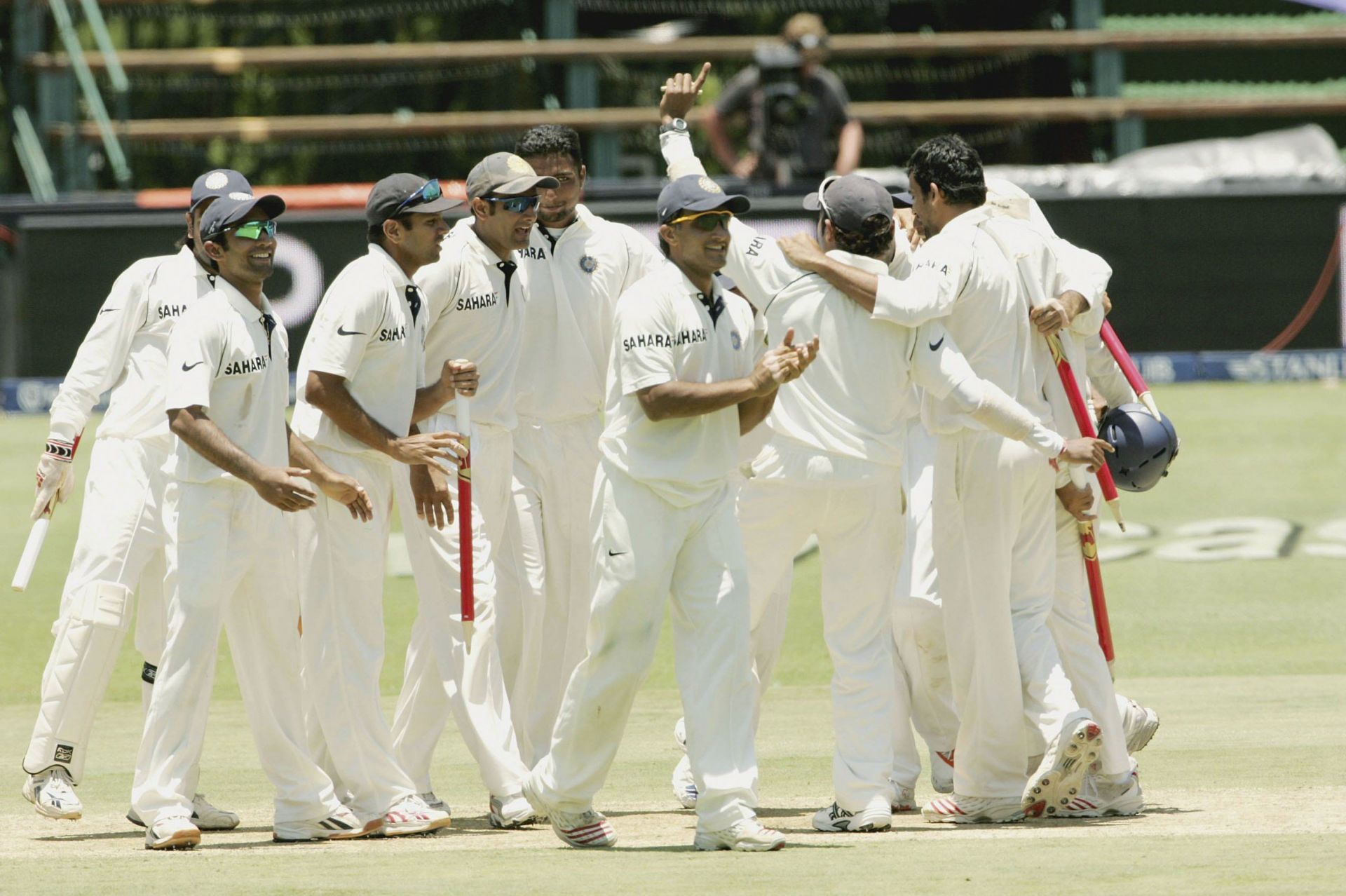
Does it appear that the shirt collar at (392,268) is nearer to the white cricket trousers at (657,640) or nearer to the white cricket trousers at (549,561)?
the white cricket trousers at (549,561)

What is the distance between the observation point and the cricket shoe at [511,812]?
7.20 m

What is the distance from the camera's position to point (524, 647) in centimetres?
778

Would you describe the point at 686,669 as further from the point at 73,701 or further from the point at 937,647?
the point at 73,701

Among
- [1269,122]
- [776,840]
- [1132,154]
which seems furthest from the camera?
[1269,122]

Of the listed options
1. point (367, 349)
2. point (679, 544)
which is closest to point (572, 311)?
point (367, 349)

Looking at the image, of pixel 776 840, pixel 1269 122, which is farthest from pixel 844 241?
pixel 1269 122

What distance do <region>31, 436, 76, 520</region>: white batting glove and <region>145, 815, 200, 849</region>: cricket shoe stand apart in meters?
1.72

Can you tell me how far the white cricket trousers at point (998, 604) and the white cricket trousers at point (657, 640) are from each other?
1000 mm

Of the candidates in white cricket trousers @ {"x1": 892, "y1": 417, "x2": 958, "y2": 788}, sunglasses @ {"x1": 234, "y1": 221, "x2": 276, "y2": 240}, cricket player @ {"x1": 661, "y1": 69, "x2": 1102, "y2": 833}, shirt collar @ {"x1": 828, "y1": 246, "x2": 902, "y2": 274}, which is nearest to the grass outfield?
white cricket trousers @ {"x1": 892, "y1": 417, "x2": 958, "y2": 788}

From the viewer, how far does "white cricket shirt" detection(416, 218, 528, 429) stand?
7.61 metres

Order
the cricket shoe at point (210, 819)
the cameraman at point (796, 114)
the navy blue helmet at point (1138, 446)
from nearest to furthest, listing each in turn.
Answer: the cricket shoe at point (210, 819), the navy blue helmet at point (1138, 446), the cameraman at point (796, 114)

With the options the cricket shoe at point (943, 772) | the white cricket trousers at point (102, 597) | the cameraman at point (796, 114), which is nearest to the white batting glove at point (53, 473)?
the white cricket trousers at point (102, 597)

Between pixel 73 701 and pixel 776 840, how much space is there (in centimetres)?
287

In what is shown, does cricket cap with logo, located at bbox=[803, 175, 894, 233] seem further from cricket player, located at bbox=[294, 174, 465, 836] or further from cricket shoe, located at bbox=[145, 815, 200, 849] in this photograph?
cricket shoe, located at bbox=[145, 815, 200, 849]
